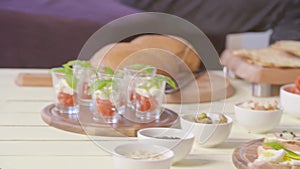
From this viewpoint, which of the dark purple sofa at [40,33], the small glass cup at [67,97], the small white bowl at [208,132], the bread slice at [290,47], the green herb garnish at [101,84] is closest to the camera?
the small white bowl at [208,132]

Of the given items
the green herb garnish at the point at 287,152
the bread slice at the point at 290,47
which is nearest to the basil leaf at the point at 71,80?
the green herb garnish at the point at 287,152

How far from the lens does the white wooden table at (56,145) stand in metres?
1.20

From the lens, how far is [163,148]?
1146mm

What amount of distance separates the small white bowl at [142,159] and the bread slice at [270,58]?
3.09 feet

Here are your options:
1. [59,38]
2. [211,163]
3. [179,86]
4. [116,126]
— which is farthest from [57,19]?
[211,163]

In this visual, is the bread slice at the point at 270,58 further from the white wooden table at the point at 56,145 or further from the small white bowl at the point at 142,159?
the small white bowl at the point at 142,159

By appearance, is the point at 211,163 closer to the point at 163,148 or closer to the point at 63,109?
the point at 163,148

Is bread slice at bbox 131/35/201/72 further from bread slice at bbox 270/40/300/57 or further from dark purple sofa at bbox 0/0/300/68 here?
dark purple sofa at bbox 0/0/300/68

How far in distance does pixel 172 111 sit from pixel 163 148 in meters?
0.45

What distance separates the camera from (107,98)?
1440mm

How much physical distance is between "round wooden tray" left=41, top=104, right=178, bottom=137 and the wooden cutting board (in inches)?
3.9

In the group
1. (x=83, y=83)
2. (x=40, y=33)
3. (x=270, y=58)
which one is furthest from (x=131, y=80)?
(x=40, y=33)

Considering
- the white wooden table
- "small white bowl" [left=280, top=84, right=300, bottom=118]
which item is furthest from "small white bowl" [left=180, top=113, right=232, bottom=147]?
"small white bowl" [left=280, top=84, right=300, bottom=118]

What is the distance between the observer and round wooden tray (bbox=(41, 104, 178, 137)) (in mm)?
1399
